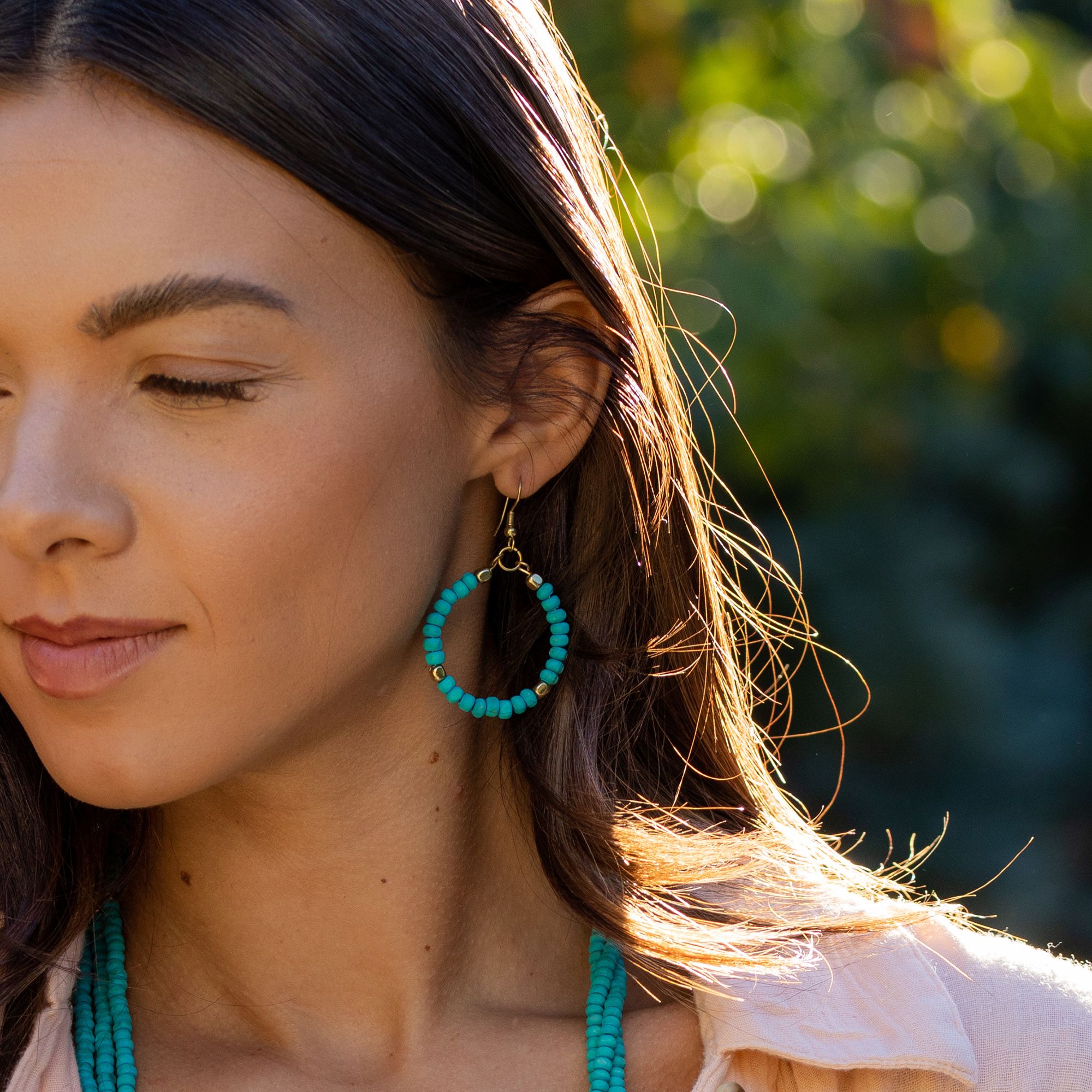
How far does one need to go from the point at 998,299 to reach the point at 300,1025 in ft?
7.58

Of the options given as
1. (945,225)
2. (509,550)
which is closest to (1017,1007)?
(509,550)

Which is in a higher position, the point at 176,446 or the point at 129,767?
the point at 176,446

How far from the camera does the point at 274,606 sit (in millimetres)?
2115

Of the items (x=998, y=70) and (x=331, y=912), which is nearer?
(x=331, y=912)

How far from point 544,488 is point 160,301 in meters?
0.80

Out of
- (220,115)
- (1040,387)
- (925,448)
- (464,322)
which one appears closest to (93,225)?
(220,115)

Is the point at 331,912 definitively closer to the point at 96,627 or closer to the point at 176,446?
the point at 96,627

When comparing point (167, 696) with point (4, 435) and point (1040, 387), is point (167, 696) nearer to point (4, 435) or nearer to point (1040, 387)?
point (4, 435)

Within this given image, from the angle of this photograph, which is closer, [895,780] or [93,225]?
[93,225]

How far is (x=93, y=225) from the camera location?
2.00 m

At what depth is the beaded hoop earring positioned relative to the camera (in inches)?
94.5

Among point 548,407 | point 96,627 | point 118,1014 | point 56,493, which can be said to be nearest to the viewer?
point 56,493

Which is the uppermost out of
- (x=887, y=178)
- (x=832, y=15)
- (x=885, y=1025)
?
(x=832, y=15)

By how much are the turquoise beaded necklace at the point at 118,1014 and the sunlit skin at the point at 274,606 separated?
40mm
